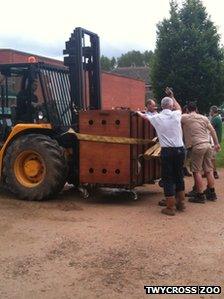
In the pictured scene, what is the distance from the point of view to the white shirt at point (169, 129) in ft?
29.2

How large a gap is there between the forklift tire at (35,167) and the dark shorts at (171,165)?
190 cm

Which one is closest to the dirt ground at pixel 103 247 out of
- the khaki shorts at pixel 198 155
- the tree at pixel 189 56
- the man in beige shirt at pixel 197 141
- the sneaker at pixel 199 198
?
the sneaker at pixel 199 198

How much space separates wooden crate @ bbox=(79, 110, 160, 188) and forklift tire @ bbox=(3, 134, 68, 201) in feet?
1.41

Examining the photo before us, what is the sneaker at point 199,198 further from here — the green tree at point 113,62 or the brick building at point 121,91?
the green tree at point 113,62

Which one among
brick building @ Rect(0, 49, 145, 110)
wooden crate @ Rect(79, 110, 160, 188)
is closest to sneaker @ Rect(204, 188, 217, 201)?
wooden crate @ Rect(79, 110, 160, 188)

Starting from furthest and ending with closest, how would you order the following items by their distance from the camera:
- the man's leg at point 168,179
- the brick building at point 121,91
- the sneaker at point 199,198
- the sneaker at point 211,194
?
1. the brick building at point 121,91
2. the sneaker at point 211,194
3. the sneaker at point 199,198
4. the man's leg at point 168,179

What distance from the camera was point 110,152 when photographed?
9.56 m

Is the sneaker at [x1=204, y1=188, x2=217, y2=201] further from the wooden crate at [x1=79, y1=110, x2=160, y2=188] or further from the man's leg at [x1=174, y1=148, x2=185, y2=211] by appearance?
the wooden crate at [x1=79, y1=110, x2=160, y2=188]

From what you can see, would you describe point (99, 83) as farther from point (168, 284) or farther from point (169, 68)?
point (169, 68)

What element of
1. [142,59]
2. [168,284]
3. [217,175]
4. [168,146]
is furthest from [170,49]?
[142,59]

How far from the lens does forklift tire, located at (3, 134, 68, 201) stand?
9.75 meters

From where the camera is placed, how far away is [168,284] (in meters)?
5.72

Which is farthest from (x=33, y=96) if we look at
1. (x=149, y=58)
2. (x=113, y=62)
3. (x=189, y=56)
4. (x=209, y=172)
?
(x=113, y=62)

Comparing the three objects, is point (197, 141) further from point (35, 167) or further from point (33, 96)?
point (33, 96)
